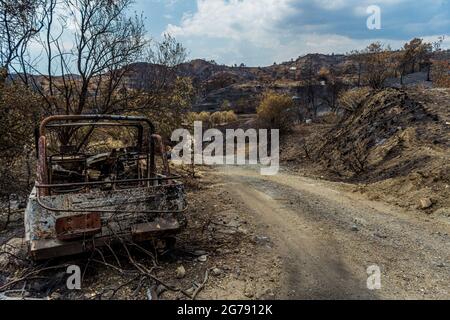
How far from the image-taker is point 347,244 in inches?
243

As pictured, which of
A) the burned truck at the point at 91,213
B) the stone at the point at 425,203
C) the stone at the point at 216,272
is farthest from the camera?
the stone at the point at 425,203

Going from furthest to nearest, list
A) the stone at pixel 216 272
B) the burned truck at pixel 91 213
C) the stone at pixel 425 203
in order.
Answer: the stone at pixel 425 203
the stone at pixel 216 272
the burned truck at pixel 91 213

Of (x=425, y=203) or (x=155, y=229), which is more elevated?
(x=155, y=229)

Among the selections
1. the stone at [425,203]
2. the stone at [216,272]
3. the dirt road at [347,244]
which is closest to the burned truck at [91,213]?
the stone at [216,272]

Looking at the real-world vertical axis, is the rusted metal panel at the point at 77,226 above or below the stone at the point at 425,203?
above

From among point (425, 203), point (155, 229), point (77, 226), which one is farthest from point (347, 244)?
point (77, 226)

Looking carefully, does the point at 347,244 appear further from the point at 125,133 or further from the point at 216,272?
the point at 125,133

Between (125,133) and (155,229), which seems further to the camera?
(125,133)

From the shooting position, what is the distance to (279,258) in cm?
551

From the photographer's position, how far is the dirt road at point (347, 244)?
4.64m

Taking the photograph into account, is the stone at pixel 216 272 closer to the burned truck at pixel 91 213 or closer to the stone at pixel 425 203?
the burned truck at pixel 91 213
